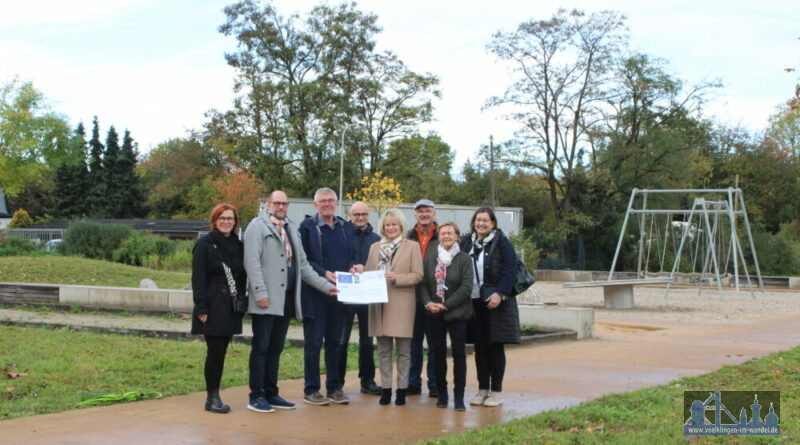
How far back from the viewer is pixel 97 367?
381 inches

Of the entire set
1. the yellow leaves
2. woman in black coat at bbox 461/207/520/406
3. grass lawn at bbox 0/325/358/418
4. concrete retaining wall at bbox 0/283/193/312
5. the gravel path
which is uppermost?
the yellow leaves

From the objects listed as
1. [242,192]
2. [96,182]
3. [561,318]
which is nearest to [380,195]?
[242,192]

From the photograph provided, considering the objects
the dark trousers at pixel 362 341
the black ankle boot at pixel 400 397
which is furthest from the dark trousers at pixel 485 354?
the dark trousers at pixel 362 341

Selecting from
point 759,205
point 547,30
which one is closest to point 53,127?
point 547,30

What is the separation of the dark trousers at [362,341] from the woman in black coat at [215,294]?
1.21 m

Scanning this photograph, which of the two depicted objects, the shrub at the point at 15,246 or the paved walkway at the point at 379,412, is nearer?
the paved walkway at the point at 379,412

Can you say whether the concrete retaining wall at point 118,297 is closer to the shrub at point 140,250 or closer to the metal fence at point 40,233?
the shrub at point 140,250

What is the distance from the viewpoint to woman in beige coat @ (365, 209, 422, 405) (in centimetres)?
805

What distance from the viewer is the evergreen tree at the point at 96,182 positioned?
74.6 metres

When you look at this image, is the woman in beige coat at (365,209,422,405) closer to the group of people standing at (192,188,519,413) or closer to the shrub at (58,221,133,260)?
the group of people standing at (192,188,519,413)

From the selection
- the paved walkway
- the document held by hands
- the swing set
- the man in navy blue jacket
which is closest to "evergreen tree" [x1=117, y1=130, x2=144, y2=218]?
the swing set

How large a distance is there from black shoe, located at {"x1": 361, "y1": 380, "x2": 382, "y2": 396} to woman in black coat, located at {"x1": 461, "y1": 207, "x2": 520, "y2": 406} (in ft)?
3.28

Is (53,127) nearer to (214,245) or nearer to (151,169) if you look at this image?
(151,169)

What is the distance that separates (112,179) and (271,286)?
2811 inches
